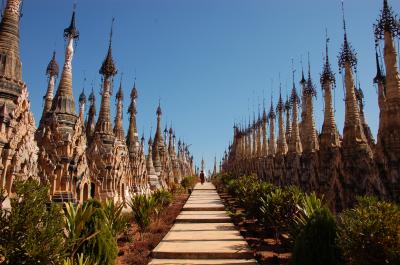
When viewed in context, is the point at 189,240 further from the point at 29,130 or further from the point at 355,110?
the point at 355,110

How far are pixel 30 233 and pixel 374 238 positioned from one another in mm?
5050

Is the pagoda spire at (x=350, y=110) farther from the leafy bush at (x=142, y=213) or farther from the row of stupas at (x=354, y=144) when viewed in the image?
the leafy bush at (x=142, y=213)

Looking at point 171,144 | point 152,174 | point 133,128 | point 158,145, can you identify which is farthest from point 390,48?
point 171,144

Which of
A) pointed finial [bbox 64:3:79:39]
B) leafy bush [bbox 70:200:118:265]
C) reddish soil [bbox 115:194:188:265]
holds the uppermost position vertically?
pointed finial [bbox 64:3:79:39]

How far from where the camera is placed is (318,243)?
6.03m

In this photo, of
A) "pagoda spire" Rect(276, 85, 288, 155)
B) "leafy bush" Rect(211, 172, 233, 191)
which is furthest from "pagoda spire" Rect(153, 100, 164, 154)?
"pagoda spire" Rect(276, 85, 288, 155)

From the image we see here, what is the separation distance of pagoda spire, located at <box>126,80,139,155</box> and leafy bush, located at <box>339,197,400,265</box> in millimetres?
27431

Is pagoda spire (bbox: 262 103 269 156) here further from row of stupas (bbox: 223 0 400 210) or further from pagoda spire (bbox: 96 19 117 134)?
pagoda spire (bbox: 96 19 117 134)

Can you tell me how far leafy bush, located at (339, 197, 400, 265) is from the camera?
4723 millimetres

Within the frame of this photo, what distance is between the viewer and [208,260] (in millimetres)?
8539

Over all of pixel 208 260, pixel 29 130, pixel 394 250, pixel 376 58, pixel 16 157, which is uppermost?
pixel 376 58

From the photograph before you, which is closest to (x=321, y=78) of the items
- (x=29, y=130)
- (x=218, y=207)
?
(x=218, y=207)

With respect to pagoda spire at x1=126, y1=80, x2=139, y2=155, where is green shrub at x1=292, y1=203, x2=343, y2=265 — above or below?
below

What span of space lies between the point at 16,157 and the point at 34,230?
5846 millimetres
